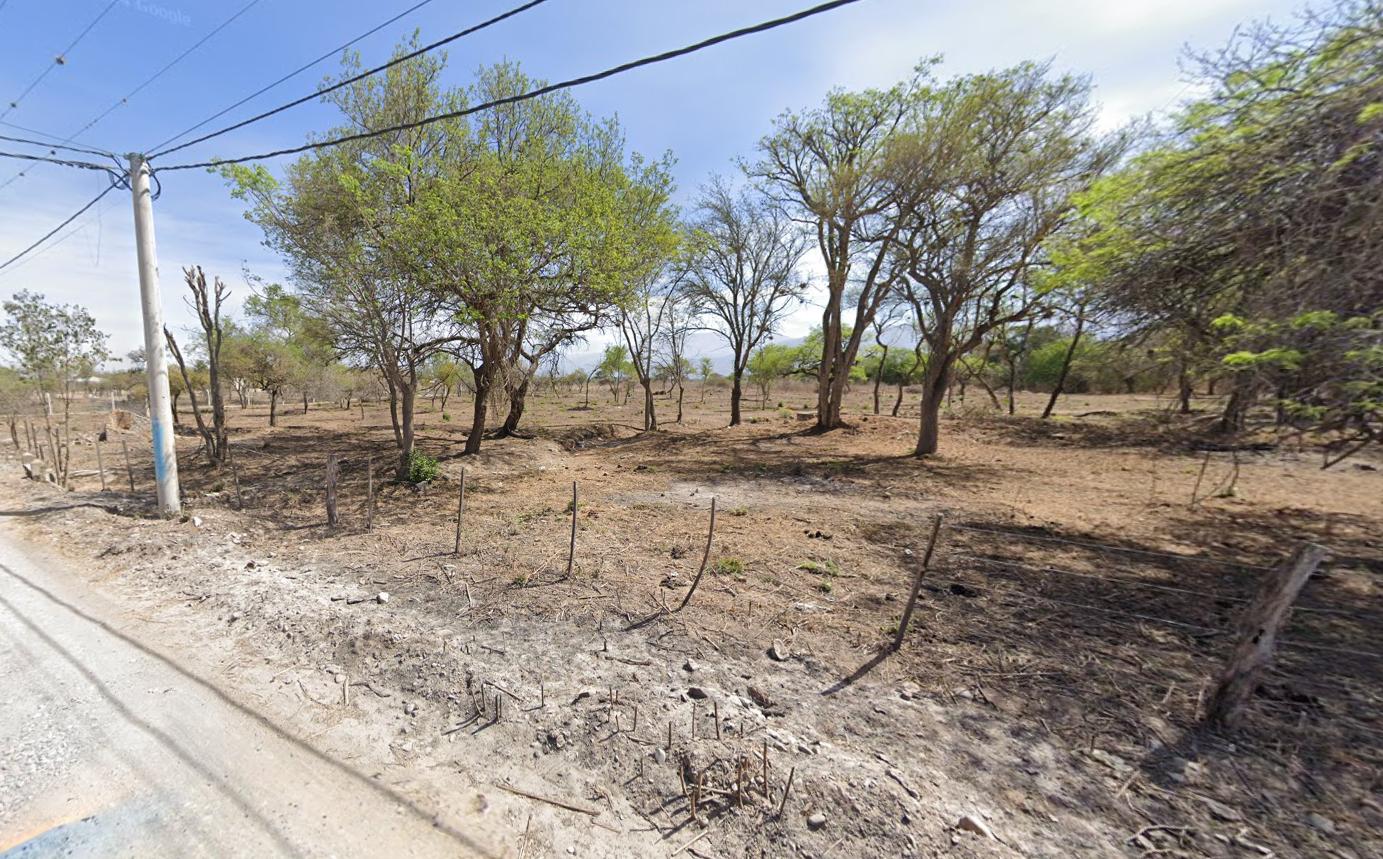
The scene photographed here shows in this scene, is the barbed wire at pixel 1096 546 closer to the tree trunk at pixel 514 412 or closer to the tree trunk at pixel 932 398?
the tree trunk at pixel 932 398

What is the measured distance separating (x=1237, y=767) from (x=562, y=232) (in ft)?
33.9

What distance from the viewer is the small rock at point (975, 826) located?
98.0 inches

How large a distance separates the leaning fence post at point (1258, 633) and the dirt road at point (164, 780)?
4.55m

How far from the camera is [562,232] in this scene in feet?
30.5

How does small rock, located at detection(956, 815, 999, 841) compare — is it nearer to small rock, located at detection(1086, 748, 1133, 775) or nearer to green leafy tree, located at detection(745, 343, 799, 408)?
small rock, located at detection(1086, 748, 1133, 775)

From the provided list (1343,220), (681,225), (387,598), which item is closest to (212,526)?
(387,598)

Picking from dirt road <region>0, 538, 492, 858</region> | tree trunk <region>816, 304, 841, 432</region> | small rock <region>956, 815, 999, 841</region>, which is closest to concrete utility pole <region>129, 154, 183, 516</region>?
dirt road <region>0, 538, 492, 858</region>

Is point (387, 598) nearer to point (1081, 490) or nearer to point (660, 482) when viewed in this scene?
point (660, 482)

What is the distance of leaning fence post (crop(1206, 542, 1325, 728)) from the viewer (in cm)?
282

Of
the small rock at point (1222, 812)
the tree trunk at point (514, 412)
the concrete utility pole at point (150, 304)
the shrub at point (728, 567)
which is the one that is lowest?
the small rock at point (1222, 812)

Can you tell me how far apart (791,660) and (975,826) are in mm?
1671

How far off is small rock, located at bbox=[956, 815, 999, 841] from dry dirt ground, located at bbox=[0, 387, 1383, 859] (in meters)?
0.01

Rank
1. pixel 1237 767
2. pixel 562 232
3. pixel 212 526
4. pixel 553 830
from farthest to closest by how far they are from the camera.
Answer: pixel 562 232
pixel 212 526
pixel 1237 767
pixel 553 830

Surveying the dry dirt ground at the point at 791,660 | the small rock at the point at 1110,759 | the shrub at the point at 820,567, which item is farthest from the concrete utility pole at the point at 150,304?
the small rock at the point at 1110,759
